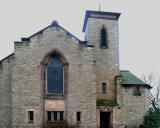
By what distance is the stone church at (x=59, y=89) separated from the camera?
20203mm

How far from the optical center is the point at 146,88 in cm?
2392

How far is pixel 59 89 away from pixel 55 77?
1328 mm

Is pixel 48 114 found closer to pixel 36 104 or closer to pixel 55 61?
pixel 36 104

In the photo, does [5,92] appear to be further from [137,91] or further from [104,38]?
[137,91]

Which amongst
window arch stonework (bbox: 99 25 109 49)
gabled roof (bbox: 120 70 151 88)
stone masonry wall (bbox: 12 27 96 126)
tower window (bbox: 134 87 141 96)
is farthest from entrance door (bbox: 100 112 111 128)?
window arch stonework (bbox: 99 25 109 49)

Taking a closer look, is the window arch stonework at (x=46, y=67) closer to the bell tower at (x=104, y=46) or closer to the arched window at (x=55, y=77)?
the arched window at (x=55, y=77)

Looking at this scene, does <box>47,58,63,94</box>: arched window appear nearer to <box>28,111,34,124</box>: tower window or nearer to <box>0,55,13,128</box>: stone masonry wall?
<box>28,111,34,124</box>: tower window

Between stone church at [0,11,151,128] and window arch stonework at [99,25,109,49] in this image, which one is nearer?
stone church at [0,11,151,128]

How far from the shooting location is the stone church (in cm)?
2020

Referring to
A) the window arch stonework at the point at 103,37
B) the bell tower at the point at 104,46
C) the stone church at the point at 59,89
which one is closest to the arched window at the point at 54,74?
the stone church at the point at 59,89

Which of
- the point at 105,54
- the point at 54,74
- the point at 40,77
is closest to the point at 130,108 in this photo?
the point at 105,54

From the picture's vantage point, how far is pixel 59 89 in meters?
21.4

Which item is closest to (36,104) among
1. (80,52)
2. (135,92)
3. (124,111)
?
(80,52)

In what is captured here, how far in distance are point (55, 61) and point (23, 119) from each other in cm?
663
